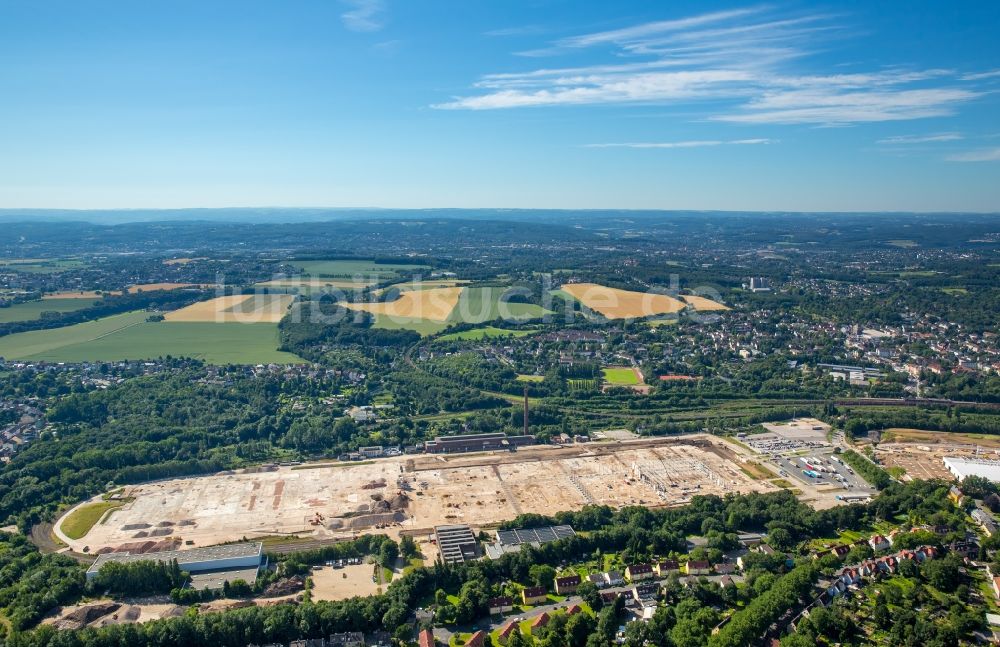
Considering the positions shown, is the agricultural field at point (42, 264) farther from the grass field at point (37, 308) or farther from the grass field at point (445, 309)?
the grass field at point (445, 309)

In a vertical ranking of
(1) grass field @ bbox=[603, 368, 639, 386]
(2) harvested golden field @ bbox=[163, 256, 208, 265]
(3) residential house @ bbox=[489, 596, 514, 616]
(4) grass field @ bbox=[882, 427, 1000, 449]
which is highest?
(2) harvested golden field @ bbox=[163, 256, 208, 265]

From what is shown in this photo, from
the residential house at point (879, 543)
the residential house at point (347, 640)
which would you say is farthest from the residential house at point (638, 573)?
the residential house at point (347, 640)

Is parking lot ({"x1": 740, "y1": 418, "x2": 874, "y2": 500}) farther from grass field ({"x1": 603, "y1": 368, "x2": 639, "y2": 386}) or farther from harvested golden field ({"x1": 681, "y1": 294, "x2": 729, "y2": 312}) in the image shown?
harvested golden field ({"x1": 681, "y1": 294, "x2": 729, "y2": 312})

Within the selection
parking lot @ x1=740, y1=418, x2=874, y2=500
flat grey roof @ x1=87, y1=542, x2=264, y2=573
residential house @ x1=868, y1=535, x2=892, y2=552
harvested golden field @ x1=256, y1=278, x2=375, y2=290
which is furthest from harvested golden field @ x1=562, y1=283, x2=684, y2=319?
flat grey roof @ x1=87, y1=542, x2=264, y2=573

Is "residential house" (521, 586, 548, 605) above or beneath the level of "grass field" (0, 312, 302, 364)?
beneath

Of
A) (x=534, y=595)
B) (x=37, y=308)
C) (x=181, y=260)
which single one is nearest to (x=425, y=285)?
(x=37, y=308)

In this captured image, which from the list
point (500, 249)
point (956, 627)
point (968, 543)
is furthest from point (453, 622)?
point (500, 249)

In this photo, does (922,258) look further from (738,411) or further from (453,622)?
(453,622)
